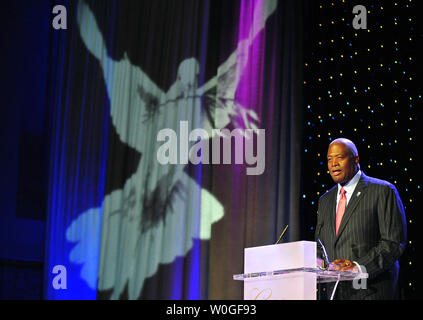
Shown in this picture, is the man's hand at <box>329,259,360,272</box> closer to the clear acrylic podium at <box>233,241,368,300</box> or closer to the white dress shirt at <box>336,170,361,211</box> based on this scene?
the clear acrylic podium at <box>233,241,368,300</box>

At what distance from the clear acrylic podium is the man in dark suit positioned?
33 cm

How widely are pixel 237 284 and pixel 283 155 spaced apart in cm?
105

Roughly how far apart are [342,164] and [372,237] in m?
0.48

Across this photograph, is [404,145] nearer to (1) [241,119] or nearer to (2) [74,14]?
(1) [241,119]

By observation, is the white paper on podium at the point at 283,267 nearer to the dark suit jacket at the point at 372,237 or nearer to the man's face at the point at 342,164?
the dark suit jacket at the point at 372,237

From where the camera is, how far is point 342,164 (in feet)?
12.0

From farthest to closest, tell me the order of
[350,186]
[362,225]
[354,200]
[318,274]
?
[350,186], [354,200], [362,225], [318,274]

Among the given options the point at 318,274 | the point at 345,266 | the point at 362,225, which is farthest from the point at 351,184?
the point at 318,274

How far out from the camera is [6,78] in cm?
563

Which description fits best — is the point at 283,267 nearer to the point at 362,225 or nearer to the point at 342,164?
the point at 362,225

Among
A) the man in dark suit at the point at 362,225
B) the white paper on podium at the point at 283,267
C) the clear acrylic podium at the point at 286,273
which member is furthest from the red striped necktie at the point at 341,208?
the white paper on podium at the point at 283,267

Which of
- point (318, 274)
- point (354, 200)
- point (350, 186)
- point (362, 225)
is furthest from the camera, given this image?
point (350, 186)

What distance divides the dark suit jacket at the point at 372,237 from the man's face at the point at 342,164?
0.28 feet
